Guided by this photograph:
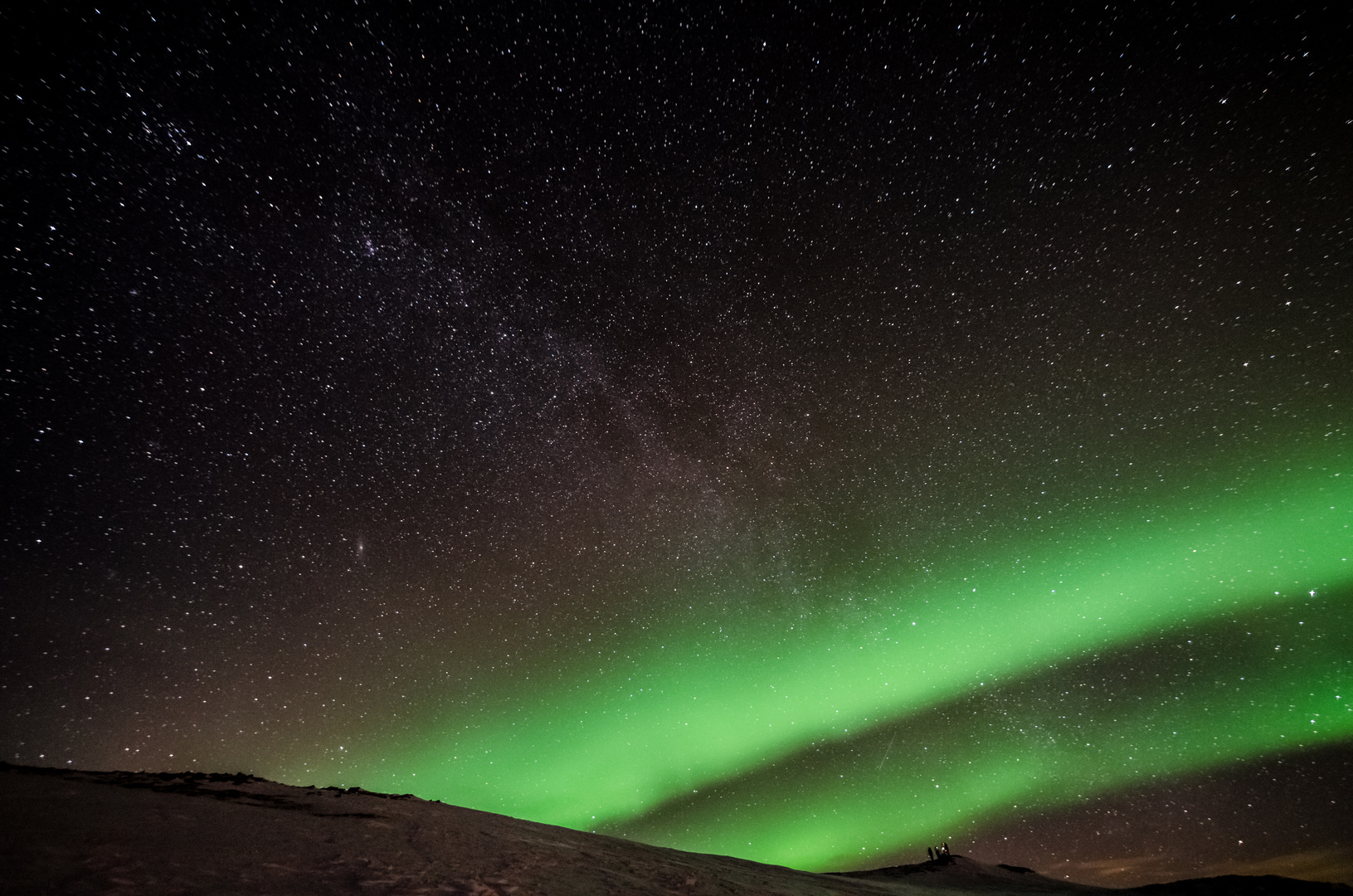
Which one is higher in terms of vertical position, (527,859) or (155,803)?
(155,803)

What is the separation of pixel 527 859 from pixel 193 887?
399 centimetres

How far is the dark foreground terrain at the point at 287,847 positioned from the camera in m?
4.61

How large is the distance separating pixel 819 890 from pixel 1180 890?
28.4 meters

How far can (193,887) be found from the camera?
450 centimetres

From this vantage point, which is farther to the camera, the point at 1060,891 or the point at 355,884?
the point at 1060,891

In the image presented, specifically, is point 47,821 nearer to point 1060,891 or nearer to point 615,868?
point 615,868

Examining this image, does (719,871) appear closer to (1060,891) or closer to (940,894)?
(940,894)

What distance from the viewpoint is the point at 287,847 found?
5914 millimetres

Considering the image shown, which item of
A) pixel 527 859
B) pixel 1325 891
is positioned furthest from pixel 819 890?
pixel 1325 891

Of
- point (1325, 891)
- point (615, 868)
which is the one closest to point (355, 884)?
point (615, 868)

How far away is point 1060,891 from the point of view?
80.7ft

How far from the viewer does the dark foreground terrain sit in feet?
15.1

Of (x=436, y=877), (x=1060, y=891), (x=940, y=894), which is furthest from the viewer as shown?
(x=1060, y=891)

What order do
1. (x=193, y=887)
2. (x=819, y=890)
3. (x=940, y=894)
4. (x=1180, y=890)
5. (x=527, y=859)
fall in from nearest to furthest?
(x=193, y=887)
(x=527, y=859)
(x=819, y=890)
(x=940, y=894)
(x=1180, y=890)
